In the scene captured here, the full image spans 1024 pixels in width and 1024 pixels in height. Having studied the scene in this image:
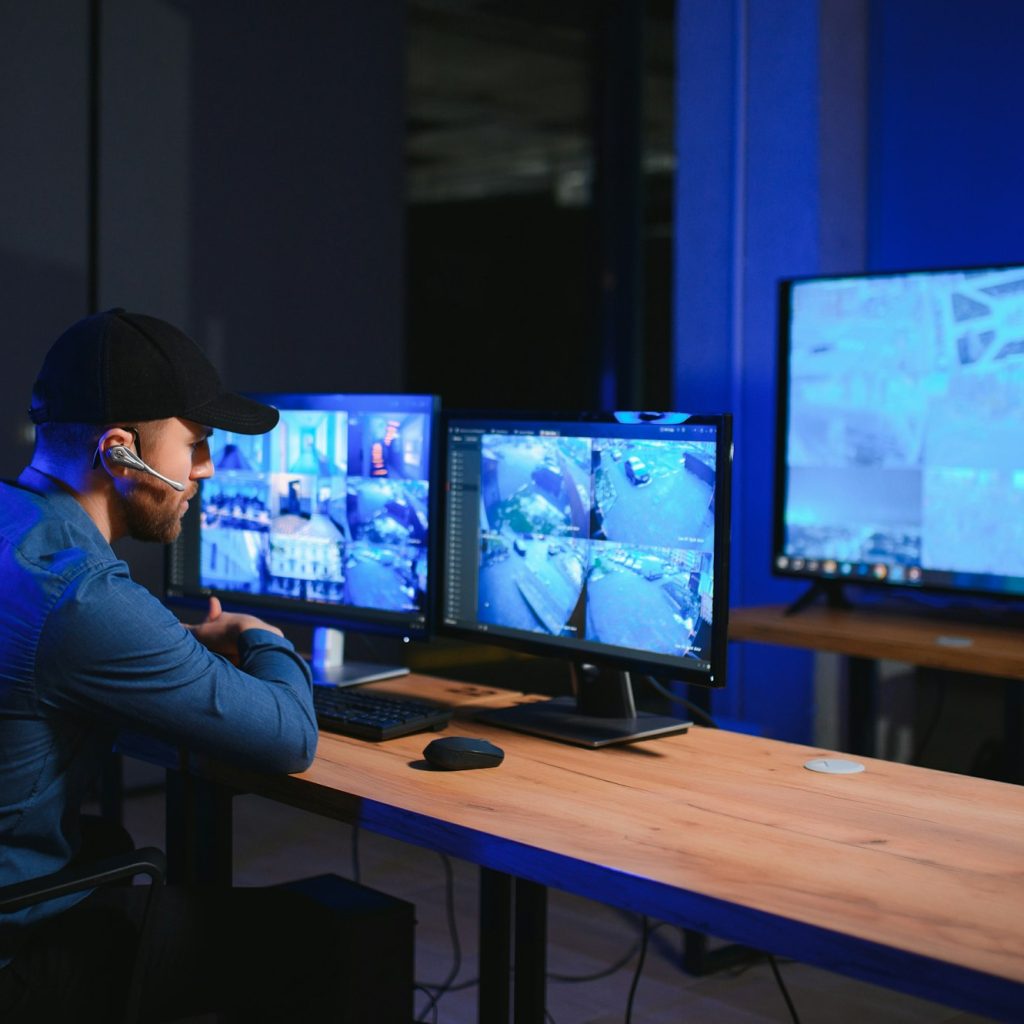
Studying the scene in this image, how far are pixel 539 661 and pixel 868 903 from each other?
3.98 meters

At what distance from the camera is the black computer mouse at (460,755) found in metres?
1.88

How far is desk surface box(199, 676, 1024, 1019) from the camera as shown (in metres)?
1.28

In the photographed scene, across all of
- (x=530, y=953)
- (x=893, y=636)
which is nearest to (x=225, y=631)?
(x=530, y=953)

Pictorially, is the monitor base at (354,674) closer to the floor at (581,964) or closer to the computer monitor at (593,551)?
the computer monitor at (593,551)

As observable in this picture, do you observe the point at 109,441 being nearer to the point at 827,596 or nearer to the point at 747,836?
the point at 747,836

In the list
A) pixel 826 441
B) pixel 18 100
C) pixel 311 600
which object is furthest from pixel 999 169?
pixel 18 100

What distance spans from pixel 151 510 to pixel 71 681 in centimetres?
28

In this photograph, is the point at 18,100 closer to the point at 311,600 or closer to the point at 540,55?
the point at 311,600

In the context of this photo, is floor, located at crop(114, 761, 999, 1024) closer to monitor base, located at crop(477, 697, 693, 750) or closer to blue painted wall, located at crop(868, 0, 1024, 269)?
monitor base, located at crop(477, 697, 693, 750)

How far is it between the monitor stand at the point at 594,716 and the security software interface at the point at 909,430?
1.15 meters

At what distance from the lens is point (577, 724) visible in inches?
84.7

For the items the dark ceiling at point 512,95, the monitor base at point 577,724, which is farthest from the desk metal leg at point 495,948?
the dark ceiling at point 512,95

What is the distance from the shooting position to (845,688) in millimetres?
3641

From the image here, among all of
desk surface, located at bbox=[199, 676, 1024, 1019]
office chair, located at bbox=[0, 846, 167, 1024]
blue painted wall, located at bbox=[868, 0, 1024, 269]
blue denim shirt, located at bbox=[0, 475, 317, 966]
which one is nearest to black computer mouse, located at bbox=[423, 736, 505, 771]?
desk surface, located at bbox=[199, 676, 1024, 1019]
